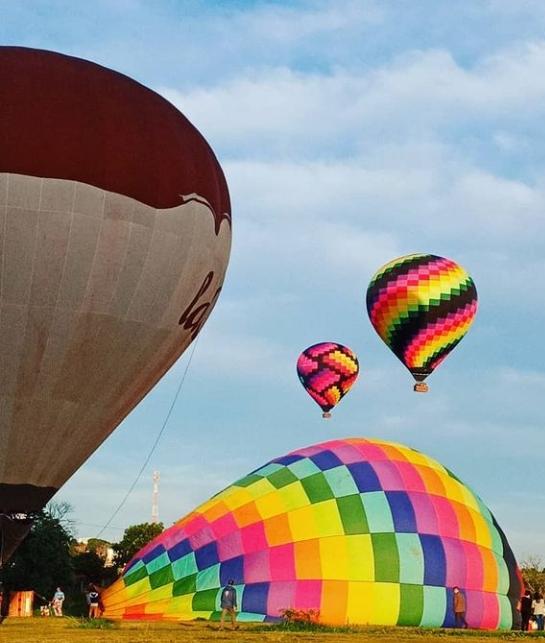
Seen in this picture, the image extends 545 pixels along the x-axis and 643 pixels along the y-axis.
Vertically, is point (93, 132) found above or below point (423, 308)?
below

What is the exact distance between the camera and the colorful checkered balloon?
1959 centimetres

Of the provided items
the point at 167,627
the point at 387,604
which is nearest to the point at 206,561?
the point at 167,627

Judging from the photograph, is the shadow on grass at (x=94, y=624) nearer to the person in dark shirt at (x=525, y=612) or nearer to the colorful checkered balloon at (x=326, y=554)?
the colorful checkered balloon at (x=326, y=554)

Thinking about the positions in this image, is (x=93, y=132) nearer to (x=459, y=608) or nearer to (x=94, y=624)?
(x=94, y=624)

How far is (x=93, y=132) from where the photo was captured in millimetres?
19781

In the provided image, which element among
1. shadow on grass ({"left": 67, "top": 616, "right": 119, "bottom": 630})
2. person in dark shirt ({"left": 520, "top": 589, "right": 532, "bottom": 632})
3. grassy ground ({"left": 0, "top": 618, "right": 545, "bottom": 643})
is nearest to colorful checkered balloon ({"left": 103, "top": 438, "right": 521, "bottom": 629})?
shadow on grass ({"left": 67, "top": 616, "right": 119, "bottom": 630})

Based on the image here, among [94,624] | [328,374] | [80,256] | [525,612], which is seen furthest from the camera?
[328,374]

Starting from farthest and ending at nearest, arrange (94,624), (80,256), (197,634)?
(80,256) < (94,624) < (197,634)

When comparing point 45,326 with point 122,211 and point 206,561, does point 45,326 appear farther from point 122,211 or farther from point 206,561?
point 206,561

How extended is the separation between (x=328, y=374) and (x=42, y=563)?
11924mm

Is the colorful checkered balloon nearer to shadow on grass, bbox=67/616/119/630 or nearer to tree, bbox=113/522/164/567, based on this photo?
shadow on grass, bbox=67/616/119/630

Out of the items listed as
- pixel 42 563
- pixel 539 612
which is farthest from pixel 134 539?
pixel 539 612

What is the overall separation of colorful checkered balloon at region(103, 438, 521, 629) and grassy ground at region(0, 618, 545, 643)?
727 mm

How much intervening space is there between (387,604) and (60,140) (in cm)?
980
